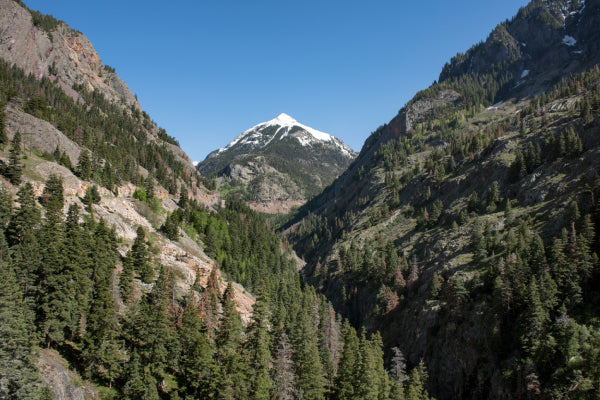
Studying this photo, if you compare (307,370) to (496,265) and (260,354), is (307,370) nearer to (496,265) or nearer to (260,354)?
(260,354)

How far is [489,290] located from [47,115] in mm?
122547

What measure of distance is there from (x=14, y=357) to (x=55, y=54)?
166m

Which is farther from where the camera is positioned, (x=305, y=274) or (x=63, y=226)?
(x=305, y=274)

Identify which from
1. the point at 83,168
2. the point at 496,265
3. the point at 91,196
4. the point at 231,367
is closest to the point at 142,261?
the point at 91,196

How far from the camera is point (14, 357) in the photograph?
1166 inches

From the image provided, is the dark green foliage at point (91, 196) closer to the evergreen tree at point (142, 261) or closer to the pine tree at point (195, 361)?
the evergreen tree at point (142, 261)

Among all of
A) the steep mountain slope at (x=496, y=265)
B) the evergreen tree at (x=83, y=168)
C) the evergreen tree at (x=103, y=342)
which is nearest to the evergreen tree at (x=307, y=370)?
the evergreen tree at (x=103, y=342)

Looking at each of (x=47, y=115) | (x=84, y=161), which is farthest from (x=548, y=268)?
(x=47, y=115)

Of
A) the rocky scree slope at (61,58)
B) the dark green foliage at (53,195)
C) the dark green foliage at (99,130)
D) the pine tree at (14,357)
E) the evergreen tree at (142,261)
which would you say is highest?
the rocky scree slope at (61,58)

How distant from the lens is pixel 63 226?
2172 inches

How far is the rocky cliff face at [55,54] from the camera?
134 metres

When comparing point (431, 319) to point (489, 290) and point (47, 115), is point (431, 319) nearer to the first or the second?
point (489, 290)

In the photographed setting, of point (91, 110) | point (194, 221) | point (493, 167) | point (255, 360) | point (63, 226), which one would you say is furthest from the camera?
point (91, 110)

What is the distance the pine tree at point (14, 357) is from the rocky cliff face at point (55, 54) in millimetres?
137955
